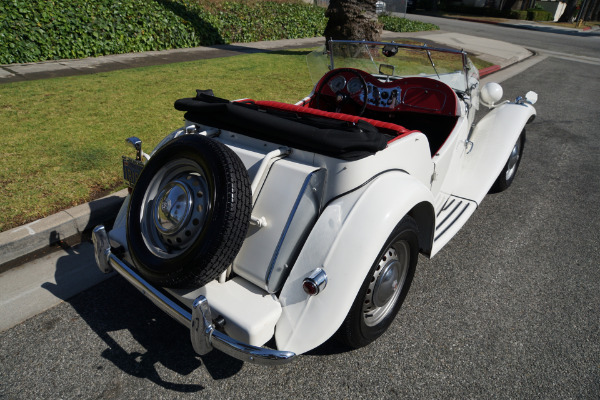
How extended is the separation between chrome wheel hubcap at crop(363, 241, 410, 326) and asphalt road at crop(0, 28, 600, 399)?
0.19m

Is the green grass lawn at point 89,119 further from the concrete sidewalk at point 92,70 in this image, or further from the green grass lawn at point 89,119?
the concrete sidewalk at point 92,70

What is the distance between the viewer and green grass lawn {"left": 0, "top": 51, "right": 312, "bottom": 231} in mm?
3746

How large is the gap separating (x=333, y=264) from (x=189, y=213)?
776mm

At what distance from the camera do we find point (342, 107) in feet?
12.5

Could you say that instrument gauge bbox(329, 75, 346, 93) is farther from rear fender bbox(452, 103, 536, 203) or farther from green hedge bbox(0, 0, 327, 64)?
green hedge bbox(0, 0, 327, 64)

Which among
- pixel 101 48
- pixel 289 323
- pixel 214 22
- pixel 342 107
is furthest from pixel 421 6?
pixel 289 323

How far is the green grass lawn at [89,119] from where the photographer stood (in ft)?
12.3

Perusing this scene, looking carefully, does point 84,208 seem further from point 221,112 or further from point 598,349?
point 598,349

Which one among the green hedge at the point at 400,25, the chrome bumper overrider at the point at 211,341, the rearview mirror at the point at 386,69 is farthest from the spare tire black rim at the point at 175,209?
the green hedge at the point at 400,25

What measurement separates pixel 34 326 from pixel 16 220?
1.11 metres

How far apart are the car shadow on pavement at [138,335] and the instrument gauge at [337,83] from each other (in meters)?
2.36

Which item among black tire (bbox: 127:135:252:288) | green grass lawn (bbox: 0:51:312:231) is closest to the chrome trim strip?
black tire (bbox: 127:135:252:288)

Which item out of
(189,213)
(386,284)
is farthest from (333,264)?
(189,213)

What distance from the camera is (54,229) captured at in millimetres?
3250
